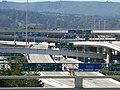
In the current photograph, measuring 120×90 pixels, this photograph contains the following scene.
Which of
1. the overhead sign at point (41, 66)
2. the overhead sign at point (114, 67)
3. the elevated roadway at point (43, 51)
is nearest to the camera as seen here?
the overhead sign at point (41, 66)

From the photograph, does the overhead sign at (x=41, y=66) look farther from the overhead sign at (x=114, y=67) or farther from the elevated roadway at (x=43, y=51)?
the elevated roadway at (x=43, y=51)

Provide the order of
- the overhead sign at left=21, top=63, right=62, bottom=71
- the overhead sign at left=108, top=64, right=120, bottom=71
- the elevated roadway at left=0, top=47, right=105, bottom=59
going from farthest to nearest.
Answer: the elevated roadway at left=0, top=47, right=105, bottom=59 < the overhead sign at left=108, top=64, right=120, bottom=71 < the overhead sign at left=21, top=63, right=62, bottom=71

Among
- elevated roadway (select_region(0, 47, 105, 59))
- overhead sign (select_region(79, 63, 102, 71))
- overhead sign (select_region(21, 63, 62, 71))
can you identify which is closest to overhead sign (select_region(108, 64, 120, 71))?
overhead sign (select_region(79, 63, 102, 71))

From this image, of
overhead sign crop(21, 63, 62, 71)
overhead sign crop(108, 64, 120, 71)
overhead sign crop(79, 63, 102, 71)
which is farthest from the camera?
overhead sign crop(108, 64, 120, 71)

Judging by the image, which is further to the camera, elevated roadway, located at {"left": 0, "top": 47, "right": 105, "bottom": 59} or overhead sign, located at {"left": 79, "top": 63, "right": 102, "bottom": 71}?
elevated roadway, located at {"left": 0, "top": 47, "right": 105, "bottom": 59}

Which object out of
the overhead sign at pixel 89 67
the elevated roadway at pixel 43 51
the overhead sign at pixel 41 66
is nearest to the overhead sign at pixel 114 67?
the overhead sign at pixel 89 67

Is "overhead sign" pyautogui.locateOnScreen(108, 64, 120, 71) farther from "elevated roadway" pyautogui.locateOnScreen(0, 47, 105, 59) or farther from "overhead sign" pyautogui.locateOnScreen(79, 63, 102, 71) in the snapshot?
"elevated roadway" pyautogui.locateOnScreen(0, 47, 105, 59)

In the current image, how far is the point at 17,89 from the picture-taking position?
36.7 feet

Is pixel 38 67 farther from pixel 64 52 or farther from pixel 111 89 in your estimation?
pixel 64 52

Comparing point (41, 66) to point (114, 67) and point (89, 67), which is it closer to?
point (89, 67)

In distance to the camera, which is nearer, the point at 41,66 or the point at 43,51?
the point at 41,66

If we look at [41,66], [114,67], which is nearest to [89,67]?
[114,67]

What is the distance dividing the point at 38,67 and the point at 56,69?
2.80 meters

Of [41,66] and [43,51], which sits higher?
[43,51]
